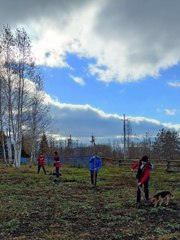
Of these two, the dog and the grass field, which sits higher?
the dog

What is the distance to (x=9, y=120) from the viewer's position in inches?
1630

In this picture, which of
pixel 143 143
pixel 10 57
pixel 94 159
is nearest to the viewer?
pixel 94 159

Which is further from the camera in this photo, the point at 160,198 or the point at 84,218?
the point at 160,198

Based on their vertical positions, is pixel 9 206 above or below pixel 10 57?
below

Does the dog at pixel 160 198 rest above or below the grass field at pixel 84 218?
above

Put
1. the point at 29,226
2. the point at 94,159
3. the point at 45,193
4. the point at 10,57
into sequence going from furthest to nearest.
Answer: the point at 10,57
the point at 94,159
the point at 45,193
the point at 29,226

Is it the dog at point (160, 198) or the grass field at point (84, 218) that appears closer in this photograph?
the grass field at point (84, 218)

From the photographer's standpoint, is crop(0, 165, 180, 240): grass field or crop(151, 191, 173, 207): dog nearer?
crop(0, 165, 180, 240): grass field

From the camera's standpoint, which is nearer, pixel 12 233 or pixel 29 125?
pixel 12 233

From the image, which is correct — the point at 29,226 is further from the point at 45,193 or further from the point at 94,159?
the point at 94,159

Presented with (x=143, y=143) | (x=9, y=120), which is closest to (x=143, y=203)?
(x=9, y=120)

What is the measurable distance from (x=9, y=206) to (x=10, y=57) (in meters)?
29.6

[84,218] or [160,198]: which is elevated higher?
[160,198]

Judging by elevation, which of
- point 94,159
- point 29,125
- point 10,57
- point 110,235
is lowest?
point 110,235
